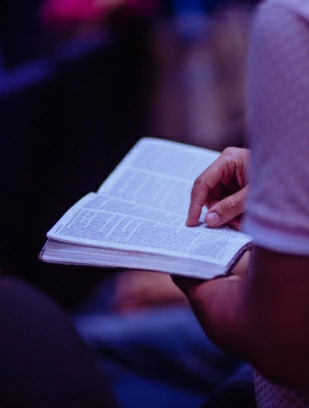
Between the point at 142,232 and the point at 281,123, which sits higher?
the point at 281,123

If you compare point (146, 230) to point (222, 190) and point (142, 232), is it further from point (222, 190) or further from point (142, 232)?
point (222, 190)

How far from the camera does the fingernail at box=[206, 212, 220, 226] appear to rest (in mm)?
752

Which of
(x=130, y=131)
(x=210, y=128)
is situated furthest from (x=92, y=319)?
(x=210, y=128)

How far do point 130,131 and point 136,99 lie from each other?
202 millimetres

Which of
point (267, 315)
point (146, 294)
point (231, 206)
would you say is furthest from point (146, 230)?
point (146, 294)

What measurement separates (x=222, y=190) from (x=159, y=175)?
95mm

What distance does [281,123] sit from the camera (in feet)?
1.60

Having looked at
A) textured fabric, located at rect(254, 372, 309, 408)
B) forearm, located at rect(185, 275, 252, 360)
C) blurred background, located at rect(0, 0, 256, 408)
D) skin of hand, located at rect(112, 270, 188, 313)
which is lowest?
skin of hand, located at rect(112, 270, 188, 313)

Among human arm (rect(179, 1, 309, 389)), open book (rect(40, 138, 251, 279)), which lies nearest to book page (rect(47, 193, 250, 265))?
open book (rect(40, 138, 251, 279))

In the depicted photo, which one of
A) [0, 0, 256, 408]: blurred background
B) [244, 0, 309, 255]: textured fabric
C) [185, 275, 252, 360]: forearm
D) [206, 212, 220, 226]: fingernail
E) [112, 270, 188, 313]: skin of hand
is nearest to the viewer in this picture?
[244, 0, 309, 255]: textured fabric

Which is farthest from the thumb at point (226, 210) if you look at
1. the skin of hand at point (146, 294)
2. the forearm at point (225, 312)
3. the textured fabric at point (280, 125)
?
the skin of hand at point (146, 294)

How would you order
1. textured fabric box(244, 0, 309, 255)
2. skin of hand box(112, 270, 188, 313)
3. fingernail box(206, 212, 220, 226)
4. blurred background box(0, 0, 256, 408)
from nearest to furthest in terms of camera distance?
textured fabric box(244, 0, 309, 255)
fingernail box(206, 212, 220, 226)
blurred background box(0, 0, 256, 408)
skin of hand box(112, 270, 188, 313)

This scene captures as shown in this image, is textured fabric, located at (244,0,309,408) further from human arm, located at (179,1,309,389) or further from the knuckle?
the knuckle

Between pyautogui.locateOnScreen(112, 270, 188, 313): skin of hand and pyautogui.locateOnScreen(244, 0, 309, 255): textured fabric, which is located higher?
pyautogui.locateOnScreen(244, 0, 309, 255): textured fabric
